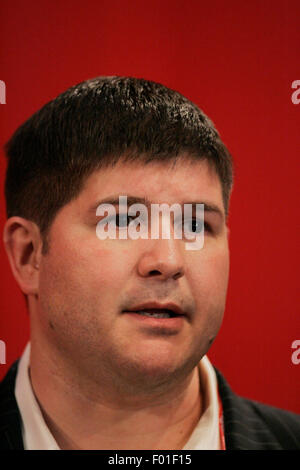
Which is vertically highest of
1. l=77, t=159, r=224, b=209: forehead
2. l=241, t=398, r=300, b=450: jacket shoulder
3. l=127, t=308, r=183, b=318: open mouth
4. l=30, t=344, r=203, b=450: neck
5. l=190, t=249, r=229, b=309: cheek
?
l=77, t=159, r=224, b=209: forehead

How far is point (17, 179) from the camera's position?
1231 mm

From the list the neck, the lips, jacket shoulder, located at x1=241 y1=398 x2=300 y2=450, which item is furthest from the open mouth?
jacket shoulder, located at x1=241 y1=398 x2=300 y2=450

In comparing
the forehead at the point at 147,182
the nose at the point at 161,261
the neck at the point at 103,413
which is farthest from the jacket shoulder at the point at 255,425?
the forehead at the point at 147,182

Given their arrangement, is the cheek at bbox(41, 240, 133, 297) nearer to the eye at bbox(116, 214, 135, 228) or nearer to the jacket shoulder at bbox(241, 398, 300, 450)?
the eye at bbox(116, 214, 135, 228)

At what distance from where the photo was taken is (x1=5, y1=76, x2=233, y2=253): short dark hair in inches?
43.4

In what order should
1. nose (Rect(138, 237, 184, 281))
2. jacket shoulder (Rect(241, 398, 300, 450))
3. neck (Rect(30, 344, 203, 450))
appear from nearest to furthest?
nose (Rect(138, 237, 184, 281)) < neck (Rect(30, 344, 203, 450)) < jacket shoulder (Rect(241, 398, 300, 450))

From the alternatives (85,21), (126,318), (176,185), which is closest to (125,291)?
(126,318)

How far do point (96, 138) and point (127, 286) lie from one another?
0.30 metres

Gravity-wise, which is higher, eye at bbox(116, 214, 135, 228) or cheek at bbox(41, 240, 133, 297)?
eye at bbox(116, 214, 135, 228)

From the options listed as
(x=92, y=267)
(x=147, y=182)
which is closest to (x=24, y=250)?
(x=92, y=267)

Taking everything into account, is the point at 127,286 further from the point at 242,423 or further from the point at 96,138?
the point at 242,423

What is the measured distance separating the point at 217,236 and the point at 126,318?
0.94 ft

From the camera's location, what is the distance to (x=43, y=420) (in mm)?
1185

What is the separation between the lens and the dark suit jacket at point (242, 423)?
1188 mm
